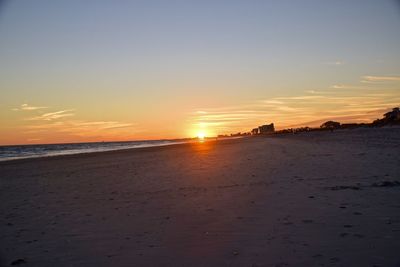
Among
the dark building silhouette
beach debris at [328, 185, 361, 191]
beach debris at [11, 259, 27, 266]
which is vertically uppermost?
the dark building silhouette

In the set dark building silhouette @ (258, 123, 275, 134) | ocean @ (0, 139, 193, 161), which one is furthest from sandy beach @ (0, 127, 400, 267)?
dark building silhouette @ (258, 123, 275, 134)

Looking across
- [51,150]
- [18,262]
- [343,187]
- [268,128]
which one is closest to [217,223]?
[18,262]

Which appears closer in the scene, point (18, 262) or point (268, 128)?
point (18, 262)

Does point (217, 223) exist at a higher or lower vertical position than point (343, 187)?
lower

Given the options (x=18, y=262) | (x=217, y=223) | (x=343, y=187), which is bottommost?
(x=18, y=262)

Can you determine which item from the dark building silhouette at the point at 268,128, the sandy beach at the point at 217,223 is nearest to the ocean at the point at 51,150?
the sandy beach at the point at 217,223

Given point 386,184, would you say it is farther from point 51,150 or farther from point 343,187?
point 51,150

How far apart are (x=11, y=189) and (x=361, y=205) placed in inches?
476

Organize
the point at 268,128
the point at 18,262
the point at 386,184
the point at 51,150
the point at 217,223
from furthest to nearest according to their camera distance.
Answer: the point at 268,128 < the point at 51,150 < the point at 386,184 < the point at 217,223 < the point at 18,262

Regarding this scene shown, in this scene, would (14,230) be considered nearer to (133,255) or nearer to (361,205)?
(133,255)

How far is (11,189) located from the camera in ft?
42.6

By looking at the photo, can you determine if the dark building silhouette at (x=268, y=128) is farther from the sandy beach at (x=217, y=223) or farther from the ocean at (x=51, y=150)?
the sandy beach at (x=217, y=223)

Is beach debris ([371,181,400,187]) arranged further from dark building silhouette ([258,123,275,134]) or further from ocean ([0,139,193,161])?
dark building silhouette ([258,123,275,134])

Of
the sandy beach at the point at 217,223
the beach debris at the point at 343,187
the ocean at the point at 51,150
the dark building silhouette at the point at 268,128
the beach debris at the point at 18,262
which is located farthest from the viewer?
the dark building silhouette at the point at 268,128
